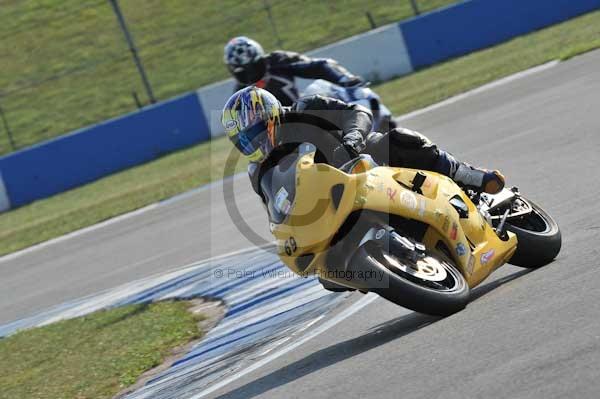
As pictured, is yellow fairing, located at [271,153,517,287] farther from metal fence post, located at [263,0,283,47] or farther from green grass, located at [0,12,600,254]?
metal fence post, located at [263,0,283,47]

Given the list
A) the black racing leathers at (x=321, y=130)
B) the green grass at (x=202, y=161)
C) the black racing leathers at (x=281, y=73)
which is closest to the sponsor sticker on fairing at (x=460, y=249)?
the black racing leathers at (x=321, y=130)

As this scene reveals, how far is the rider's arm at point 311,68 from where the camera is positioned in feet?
31.1

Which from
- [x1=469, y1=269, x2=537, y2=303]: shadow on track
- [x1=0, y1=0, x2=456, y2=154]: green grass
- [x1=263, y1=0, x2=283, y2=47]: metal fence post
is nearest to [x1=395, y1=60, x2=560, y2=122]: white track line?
A: [x1=263, y1=0, x2=283, y2=47]: metal fence post

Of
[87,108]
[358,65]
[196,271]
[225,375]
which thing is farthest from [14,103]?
[225,375]

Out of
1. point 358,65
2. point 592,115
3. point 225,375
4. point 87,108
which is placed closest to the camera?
point 225,375

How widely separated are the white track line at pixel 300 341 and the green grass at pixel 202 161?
10.2 m

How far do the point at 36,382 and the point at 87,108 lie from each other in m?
18.4

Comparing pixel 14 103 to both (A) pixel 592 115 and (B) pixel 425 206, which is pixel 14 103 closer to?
(A) pixel 592 115

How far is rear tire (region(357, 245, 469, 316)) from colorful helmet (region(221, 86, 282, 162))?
93cm

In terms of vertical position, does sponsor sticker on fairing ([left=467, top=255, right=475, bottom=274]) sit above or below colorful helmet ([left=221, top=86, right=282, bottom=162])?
below

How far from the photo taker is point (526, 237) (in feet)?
22.5

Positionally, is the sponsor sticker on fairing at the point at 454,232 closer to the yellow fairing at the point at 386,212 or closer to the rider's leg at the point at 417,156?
the yellow fairing at the point at 386,212

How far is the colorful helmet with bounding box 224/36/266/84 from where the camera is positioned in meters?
10.2

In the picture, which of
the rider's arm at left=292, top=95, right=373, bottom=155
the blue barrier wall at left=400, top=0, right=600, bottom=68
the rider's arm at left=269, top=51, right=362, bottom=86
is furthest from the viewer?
the blue barrier wall at left=400, top=0, right=600, bottom=68
